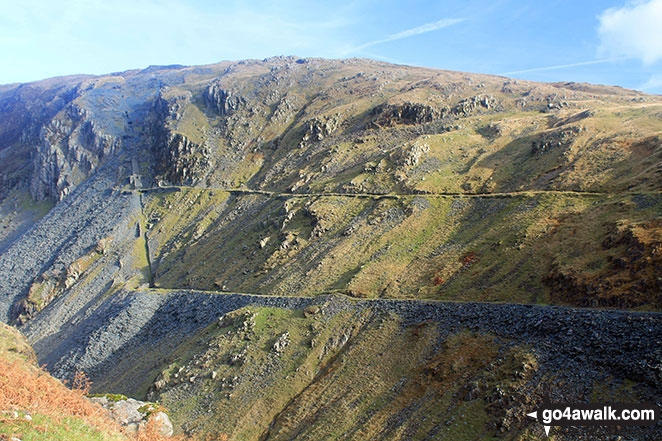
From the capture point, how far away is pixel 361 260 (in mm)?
56469

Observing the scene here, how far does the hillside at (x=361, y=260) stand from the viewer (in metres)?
30.8

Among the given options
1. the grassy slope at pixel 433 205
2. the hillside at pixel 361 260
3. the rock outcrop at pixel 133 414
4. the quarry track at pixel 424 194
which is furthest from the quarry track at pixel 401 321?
the quarry track at pixel 424 194

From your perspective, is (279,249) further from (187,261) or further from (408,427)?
(408,427)

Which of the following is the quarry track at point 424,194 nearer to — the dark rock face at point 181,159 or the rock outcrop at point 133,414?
the dark rock face at point 181,159

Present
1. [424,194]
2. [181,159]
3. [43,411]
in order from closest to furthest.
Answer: [43,411] → [424,194] → [181,159]


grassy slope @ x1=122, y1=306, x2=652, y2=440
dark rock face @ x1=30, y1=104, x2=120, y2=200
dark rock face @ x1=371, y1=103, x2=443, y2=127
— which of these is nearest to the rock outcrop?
grassy slope @ x1=122, y1=306, x2=652, y2=440

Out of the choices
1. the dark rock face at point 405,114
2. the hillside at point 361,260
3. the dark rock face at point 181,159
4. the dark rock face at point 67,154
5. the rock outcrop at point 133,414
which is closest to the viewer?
the rock outcrop at point 133,414

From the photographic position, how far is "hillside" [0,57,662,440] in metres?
30.8

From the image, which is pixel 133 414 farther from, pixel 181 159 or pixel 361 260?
pixel 181 159

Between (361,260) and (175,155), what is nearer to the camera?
(361,260)

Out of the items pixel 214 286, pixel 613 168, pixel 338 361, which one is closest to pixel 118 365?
pixel 214 286

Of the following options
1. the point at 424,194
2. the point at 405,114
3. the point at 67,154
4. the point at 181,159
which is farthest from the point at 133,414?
the point at 67,154

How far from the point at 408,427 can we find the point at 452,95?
324ft

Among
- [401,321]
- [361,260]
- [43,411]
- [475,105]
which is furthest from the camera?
[475,105]
